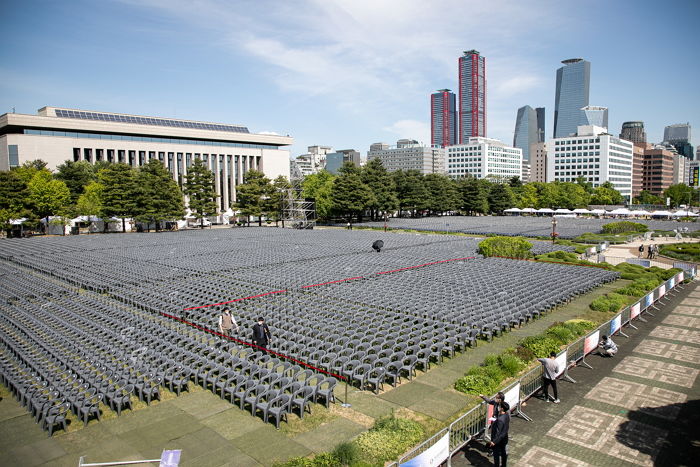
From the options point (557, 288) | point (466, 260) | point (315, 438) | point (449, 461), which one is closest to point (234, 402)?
point (315, 438)

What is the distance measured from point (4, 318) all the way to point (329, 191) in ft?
239

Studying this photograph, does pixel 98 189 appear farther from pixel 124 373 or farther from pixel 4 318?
pixel 124 373

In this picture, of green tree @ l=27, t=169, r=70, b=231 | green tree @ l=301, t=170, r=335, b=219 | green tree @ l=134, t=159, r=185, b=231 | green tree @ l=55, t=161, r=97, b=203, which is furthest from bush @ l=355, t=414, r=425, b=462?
green tree @ l=55, t=161, r=97, b=203

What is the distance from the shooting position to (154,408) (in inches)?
499

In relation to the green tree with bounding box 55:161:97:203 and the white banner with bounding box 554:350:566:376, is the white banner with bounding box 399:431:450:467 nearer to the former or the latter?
the white banner with bounding box 554:350:566:376

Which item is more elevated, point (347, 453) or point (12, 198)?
point (12, 198)

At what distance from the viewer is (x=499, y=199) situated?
118125mm

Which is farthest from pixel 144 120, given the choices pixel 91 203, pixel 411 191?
pixel 411 191

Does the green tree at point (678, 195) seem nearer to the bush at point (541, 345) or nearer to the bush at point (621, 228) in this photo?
the bush at point (621, 228)

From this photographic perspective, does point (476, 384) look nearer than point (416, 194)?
Yes

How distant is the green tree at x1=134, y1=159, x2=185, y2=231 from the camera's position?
69.0 m

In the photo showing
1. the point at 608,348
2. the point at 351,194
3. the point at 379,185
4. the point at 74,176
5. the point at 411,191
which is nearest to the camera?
the point at 608,348

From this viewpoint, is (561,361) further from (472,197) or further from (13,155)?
(472,197)

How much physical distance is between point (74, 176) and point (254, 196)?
32930mm
